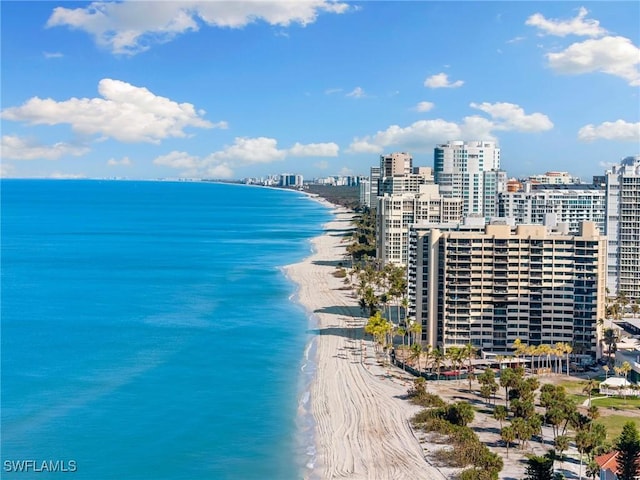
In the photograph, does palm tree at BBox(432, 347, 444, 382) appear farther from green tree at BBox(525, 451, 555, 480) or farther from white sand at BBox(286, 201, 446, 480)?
green tree at BBox(525, 451, 555, 480)

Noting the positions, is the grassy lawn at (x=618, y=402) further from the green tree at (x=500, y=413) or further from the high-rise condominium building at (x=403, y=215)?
the high-rise condominium building at (x=403, y=215)

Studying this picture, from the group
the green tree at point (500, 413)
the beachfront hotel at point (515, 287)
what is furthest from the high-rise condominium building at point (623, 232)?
the green tree at point (500, 413)

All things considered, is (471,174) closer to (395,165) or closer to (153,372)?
(395,165)

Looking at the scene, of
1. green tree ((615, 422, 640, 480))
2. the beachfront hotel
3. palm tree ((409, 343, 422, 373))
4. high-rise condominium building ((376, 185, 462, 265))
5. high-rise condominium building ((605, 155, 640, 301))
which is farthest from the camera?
high-rise condominium building ((376, 185, 462, 265))

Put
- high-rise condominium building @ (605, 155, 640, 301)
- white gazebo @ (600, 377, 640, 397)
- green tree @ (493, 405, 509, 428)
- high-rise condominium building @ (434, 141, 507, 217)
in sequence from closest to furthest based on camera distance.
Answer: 1. green tree @ (493, 405, 509, 428)
2. white gazebo @ (600, 377, 640, 397)
3. high-rise condominium building @ (605, 155, 640, 301)
4. high-rise condominium building @ (434, 141, 507, 217)

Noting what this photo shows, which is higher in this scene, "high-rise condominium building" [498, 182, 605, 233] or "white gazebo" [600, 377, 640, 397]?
"high-rise condominium building" [498, 182, 605, 233]

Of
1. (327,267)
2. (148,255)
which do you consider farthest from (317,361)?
(148,255)

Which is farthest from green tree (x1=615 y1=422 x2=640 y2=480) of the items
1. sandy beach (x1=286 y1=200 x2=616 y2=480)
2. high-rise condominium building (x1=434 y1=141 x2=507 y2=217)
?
high-rise condominium building (x1=434 y1=141 x2=507 y2=217)
